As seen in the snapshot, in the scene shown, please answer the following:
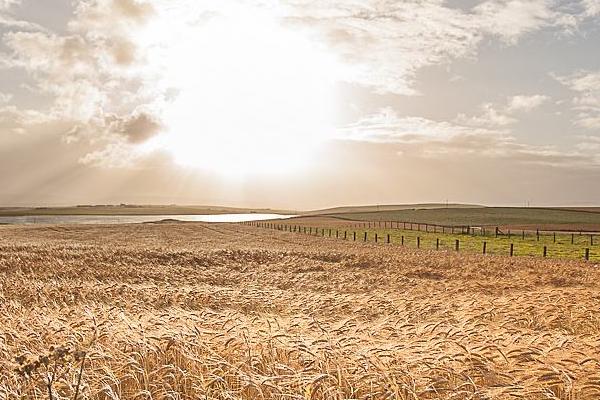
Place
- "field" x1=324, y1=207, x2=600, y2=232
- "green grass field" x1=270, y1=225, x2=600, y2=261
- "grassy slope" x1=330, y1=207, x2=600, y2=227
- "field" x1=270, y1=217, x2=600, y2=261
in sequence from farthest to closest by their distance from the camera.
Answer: "grassy slope" x1=330, y1=207, x2=600, y2=227
"field" x1=324, y1=207, x2=600, y2=232
"field" x1=270, y1=217, x2=600, y2=261
"green grass field" x1=270, y1=225, x2=600, y2=261

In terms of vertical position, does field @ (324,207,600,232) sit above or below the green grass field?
above

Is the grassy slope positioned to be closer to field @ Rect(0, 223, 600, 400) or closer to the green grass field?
the green grass field

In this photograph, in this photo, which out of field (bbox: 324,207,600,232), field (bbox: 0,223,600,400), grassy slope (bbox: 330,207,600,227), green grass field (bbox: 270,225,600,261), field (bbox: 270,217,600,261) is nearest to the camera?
field (bbox: 0,223,600,400)

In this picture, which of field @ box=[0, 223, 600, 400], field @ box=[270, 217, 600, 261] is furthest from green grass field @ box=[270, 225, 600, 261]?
field @ box=[0, 223, 600, 400]

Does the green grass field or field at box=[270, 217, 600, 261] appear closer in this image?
the green grass field

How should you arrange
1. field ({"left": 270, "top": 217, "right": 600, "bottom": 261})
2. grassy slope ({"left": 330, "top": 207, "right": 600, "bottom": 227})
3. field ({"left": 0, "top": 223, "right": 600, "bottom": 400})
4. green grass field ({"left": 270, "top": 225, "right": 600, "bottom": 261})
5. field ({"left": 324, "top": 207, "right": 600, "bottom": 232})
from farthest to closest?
grassy slope ({"left": 330, "top": 207, "right": 600, "bottom": 227}) < field ({"left": 324, "top": 207, "right": 600, "bottom": 232}) < field ({"left": 270, "top": 217, "right": 600, "bottom": 261}) < green grass field ({"left": 270, "top": 225, "right": 600, "bottom": 261}) < field ({"left": 0, "top": 223, "right": 600, "bottom": 400})

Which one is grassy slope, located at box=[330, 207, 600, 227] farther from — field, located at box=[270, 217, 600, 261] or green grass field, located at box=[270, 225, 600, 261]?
green grass field, located at box=[270, 225, 600, 261]

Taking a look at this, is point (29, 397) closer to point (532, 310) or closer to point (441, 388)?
point (441, 388)

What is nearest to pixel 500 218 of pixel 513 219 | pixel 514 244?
pixel 513 219

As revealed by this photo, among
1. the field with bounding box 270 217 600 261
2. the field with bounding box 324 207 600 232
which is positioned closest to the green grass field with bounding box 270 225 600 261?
the field with bounding box 270 217 600 261

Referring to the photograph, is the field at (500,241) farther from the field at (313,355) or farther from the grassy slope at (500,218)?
the grassy slope at (500,218)

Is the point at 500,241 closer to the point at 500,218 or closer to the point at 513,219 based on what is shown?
the point at 513,219

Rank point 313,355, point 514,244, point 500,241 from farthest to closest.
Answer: point 500,241
point 514,244
point 313,355

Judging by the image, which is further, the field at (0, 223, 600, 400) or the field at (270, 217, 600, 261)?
the field at (270, 217, 600, 261)
